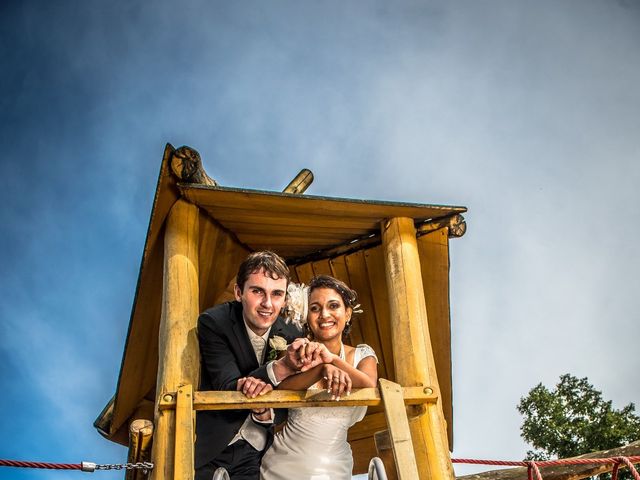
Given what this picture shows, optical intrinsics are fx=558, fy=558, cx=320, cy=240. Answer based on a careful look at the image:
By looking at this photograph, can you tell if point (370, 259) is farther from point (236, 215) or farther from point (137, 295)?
point (137, 295)

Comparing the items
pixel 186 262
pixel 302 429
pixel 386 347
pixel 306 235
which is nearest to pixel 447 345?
pixel 386 347

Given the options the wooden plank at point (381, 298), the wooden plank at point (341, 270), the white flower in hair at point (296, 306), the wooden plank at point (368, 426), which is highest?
the wooden plank at point (341, 270)

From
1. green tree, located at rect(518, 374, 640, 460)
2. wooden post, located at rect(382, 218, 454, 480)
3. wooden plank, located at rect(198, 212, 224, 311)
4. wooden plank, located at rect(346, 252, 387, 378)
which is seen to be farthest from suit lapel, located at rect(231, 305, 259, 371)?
green tree, located at rect(518, 374, 640, 460)

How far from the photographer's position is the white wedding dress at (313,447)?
318cm

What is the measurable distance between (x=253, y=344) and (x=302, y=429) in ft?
1.94

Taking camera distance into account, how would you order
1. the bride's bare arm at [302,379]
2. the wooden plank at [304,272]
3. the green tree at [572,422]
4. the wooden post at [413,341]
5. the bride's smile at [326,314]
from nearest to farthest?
the bride's bare arm at [302,379] → the wooden post at [413,341] → the bride's smile at [326,314] → the wooden plank at [304,272] → the green tree at [572,422]

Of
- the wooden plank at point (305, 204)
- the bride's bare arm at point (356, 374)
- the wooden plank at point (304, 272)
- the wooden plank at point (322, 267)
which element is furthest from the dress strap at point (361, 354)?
the wooden plank at point (304, 272)

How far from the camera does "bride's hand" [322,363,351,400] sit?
2.79 m

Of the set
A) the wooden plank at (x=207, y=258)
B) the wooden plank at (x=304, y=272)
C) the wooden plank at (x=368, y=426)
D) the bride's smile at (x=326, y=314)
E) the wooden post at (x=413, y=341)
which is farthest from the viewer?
the wooden plank at (x=368, y=426)

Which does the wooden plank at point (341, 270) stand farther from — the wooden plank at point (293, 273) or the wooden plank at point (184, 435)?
the wooden plank at point (184, 435)

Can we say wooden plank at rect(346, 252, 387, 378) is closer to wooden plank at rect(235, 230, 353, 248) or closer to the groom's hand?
wooden plank at rect(235, 230, 353, 248)

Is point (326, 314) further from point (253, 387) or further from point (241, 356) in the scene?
point (253, 387)

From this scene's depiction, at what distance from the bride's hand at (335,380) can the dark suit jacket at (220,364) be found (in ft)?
1.93

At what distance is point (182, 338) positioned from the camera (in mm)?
3461
